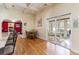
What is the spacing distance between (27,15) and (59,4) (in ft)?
2.32

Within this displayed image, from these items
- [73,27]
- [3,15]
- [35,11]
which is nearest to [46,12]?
[35,11]

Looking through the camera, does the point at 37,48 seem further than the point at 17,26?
Yes

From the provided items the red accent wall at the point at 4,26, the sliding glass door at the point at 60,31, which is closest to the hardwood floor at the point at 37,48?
the sliding glass door at the point at 60,31

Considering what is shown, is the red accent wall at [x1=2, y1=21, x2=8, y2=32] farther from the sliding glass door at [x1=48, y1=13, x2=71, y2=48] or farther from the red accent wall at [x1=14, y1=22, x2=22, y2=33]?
the sliding glass door at [x1=48, y1=13, x2=71, y2=48]

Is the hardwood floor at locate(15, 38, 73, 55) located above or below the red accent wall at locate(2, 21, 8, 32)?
below

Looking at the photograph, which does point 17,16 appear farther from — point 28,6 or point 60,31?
point 60,31

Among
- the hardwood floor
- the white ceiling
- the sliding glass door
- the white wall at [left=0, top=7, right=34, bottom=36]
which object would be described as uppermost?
the white ceiling

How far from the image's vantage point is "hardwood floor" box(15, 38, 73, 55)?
344cm

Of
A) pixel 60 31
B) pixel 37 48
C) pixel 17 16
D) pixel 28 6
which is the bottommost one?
pixel 37 48

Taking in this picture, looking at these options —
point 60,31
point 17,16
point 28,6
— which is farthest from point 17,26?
point 60,31

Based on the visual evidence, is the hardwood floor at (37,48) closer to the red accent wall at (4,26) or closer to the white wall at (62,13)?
the white wall at (62,13)

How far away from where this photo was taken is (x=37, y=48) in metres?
3.57

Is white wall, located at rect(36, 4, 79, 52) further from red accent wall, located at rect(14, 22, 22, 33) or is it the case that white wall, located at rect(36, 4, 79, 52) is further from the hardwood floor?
red accent wall, located at rect(14, 22, 22, 33)

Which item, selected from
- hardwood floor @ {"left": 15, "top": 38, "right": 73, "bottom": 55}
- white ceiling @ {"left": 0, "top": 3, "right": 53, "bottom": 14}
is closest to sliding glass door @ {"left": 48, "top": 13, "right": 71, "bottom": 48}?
hardwood floor @ {"left": 15, "top": 38, "right": 73, "bottom": 55}
